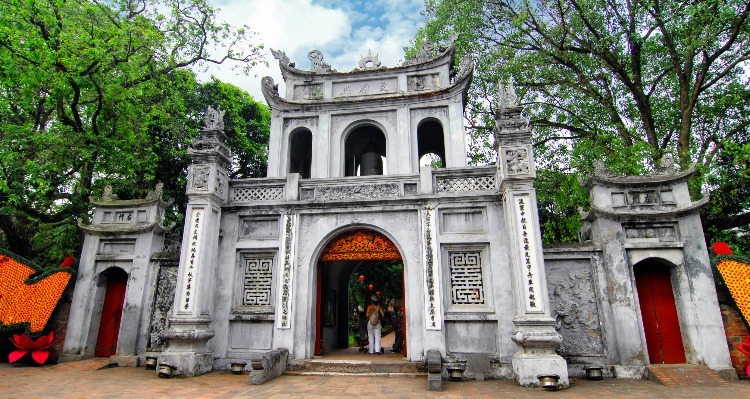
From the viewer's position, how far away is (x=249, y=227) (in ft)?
30.6

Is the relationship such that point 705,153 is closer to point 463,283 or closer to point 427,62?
point 427,62

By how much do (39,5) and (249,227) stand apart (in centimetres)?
753

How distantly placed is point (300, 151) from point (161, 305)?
5530mm

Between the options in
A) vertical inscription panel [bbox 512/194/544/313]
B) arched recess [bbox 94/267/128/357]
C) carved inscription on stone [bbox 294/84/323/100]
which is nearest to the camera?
vertical inscription panel [bbox 512/194/544/313]

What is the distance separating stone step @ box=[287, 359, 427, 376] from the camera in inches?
306

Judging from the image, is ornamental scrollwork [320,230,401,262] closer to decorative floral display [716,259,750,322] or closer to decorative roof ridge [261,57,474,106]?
decorative roof ridge [261,57,474,106]

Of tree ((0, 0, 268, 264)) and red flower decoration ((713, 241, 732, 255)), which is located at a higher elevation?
tree ((0, 0, 268, 264))

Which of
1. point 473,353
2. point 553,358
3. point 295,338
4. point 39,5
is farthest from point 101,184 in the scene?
point 553,358

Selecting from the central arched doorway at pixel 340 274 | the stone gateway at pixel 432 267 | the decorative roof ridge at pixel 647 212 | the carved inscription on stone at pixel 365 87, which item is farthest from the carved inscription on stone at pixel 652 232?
the carved inscription on stone at pixel 365 87

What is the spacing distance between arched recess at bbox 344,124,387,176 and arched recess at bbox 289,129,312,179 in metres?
1.17

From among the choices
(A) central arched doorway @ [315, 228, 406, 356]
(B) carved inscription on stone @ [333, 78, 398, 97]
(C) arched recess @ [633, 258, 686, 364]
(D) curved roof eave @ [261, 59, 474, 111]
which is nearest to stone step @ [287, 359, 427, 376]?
(A) central arched doorway @ [315, 228, 406, 356]

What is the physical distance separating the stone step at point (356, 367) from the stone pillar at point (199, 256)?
1821mm

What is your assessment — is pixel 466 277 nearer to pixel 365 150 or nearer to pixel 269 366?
pixel 269 366

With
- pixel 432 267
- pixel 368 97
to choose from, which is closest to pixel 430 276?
pixel 432 267
